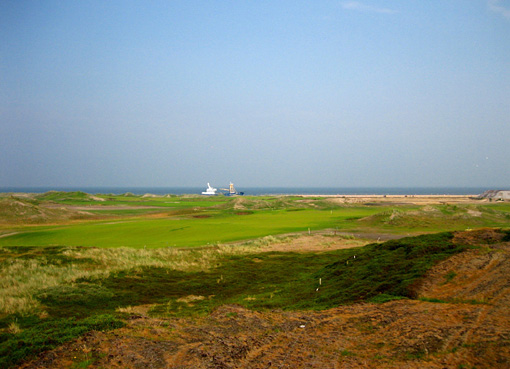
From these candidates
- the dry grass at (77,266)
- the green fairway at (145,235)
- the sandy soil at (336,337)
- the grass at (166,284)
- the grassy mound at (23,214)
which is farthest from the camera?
the grassy mound at (23,214)

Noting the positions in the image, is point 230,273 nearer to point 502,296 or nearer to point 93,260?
point 93,260

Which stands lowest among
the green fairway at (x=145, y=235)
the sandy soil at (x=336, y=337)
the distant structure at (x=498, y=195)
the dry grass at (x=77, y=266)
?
the green fairway at (x=145, y=235)

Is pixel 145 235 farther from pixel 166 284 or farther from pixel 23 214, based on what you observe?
pixel 23 214

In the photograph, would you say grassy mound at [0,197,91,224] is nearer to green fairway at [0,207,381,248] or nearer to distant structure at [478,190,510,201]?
green fairway at [0,207,381,248]

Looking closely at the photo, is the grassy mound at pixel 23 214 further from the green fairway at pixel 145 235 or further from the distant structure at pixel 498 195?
the distant structure at pixel 498 195

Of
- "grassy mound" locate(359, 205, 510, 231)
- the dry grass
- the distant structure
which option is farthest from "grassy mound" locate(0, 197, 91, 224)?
the distant structure

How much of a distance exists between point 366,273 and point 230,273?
369 inches

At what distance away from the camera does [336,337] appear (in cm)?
1025

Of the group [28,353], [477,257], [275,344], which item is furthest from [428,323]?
[28,353]

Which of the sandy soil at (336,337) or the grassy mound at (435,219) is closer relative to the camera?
the sandy soil at (336,337)

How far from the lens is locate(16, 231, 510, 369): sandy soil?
8.44 metres

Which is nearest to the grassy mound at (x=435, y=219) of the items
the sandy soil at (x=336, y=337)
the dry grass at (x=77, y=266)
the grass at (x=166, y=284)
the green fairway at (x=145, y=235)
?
the green fairway at (x=145, y=235)

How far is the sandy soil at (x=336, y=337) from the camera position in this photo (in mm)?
A: 8438

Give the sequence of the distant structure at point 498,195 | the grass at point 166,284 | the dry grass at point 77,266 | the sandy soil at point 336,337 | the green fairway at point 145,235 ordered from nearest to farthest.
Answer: the sandy soil at point 336,337 < the grass at point 166,284 < the dry grass at point 77,266 < the green fairway at point 145,235 < the distant structure at point 498,195
